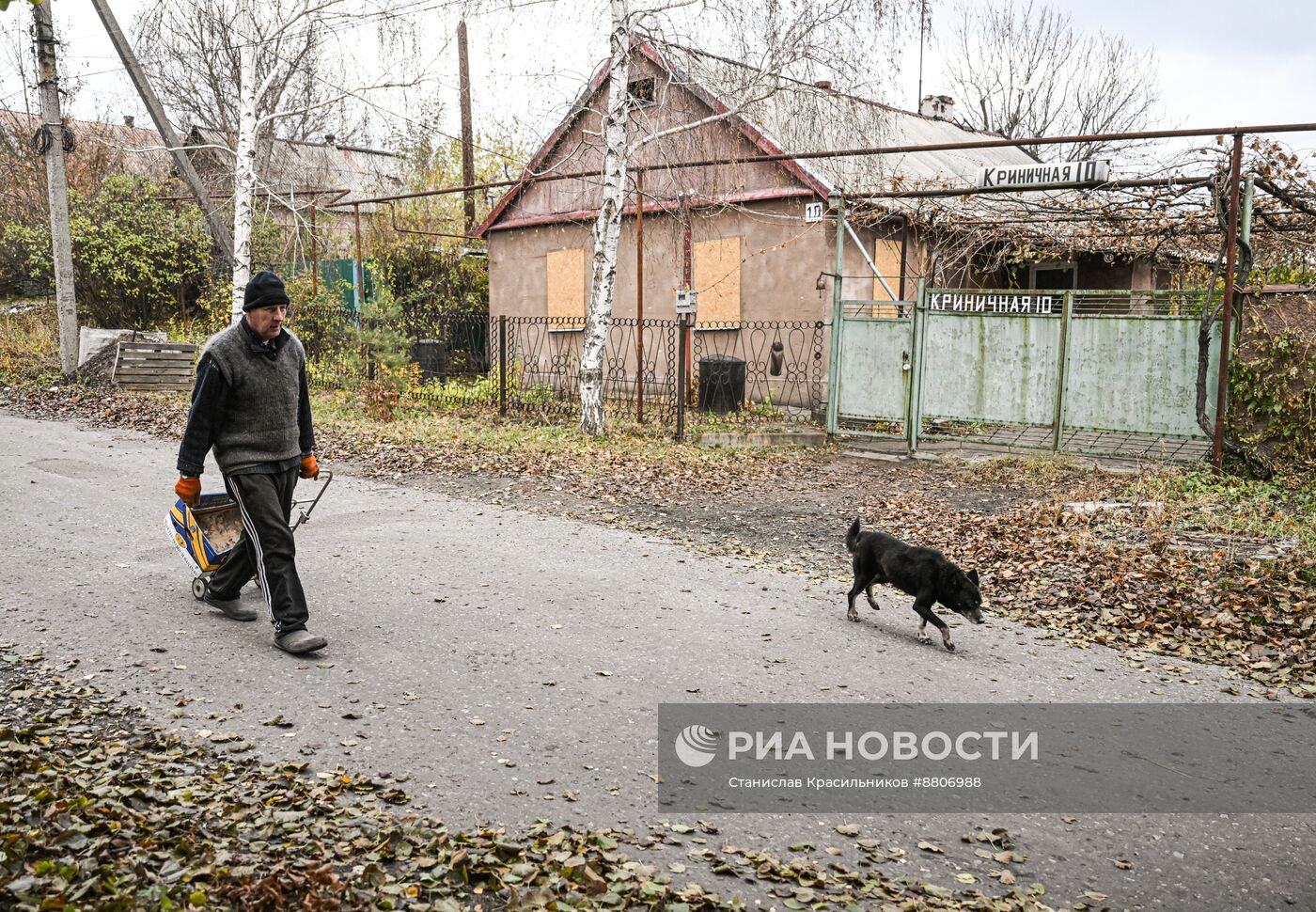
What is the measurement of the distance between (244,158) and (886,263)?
35.2 ft

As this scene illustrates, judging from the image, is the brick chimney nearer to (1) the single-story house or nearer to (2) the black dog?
(1) the single-story house

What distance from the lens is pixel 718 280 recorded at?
1731 centimetres

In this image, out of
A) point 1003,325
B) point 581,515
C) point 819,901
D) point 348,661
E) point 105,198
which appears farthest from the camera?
point 105,198

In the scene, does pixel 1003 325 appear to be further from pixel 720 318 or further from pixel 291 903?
pixel 291 903

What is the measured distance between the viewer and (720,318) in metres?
17.3

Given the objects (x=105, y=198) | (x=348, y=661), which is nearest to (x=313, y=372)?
(x=105, y=198)

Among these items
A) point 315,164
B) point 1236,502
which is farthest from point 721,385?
point 315,164

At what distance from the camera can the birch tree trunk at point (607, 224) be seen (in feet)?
39.3

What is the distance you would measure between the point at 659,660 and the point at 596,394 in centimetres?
806

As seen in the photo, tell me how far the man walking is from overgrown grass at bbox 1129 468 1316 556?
6.86 metres

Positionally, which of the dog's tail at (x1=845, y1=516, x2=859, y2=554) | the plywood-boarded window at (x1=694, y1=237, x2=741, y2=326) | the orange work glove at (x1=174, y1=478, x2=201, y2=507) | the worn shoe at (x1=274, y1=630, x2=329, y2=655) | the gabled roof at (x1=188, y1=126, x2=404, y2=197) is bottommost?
the worn shoe at (x1=274, y1=630, x2=329, y2=655)

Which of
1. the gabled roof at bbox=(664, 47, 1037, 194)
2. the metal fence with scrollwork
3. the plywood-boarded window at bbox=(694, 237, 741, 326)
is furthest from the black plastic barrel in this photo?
the gabled roof at bbox=(664, 47, 1037, 194)

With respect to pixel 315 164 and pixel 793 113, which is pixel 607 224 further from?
pixel 315 164

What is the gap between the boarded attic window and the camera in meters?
12.7
